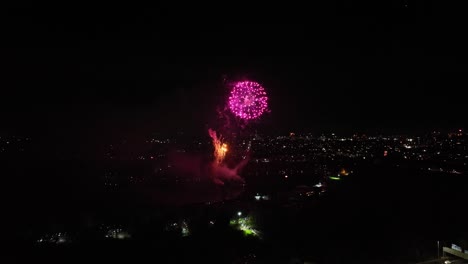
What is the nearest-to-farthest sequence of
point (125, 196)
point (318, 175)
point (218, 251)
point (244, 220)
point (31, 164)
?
point (218, 251) → point (244, 220) → point (125, 196) → point (318, 175) → point (31, 164)

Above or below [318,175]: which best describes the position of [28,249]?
below

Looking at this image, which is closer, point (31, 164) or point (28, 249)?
point (28, 249)

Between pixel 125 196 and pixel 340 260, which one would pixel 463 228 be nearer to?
pixel 340 260

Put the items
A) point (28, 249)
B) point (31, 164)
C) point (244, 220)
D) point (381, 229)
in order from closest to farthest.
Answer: point (28, 249), point (381, 229), point (244, 220), point (31, 164)

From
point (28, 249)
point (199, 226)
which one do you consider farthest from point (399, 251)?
point (28, 249)

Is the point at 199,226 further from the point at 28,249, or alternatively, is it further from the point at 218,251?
the point at 28,249

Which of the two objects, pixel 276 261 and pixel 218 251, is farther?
pixel 218 251

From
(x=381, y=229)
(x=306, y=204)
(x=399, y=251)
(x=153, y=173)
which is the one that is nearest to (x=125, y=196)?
(x=153, y=173)

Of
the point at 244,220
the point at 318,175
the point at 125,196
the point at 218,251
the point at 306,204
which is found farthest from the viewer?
the point at 318,175

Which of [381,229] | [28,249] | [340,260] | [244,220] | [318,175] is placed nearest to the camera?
[340,260]
